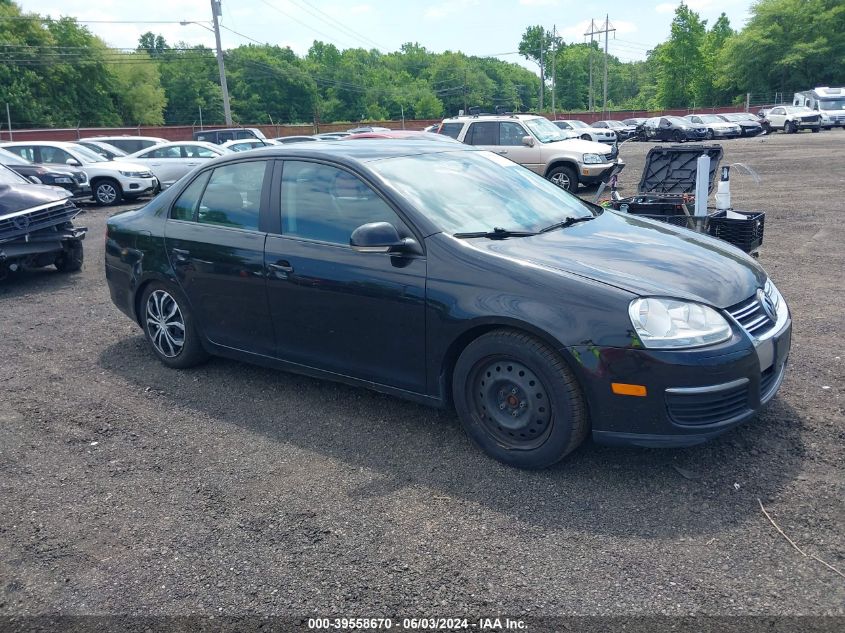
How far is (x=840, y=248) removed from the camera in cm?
877

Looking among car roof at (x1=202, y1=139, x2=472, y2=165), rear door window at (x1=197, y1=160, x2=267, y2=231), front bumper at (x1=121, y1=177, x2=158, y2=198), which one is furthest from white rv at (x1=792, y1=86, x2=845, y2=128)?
rear door window at (x1=197, y1=160, x2=267, y2=231)

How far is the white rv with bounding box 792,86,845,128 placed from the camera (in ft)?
142

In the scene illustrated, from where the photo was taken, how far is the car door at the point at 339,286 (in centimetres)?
407

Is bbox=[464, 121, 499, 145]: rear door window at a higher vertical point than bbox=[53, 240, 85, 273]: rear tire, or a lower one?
higher

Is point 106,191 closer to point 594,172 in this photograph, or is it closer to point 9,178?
point 9,178

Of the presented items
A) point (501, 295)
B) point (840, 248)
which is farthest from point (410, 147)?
point (840, 248)

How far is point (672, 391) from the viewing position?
3385 mm

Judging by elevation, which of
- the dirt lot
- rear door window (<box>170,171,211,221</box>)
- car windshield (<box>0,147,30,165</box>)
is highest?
car windshield (<box>0,147,30,165</box>)

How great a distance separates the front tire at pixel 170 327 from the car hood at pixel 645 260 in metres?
2.44

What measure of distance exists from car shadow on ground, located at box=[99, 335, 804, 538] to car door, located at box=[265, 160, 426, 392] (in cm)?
36

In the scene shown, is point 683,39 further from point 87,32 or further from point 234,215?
point 234,215

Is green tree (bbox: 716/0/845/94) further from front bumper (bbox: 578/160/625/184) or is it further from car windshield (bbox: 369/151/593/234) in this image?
car windshield (bbox: 369/151/593/234)

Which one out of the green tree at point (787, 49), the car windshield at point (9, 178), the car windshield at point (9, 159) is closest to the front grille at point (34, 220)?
the car windshield at point (9, 178)

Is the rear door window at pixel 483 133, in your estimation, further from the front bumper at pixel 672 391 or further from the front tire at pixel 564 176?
the front bumper at pixel 672 391
